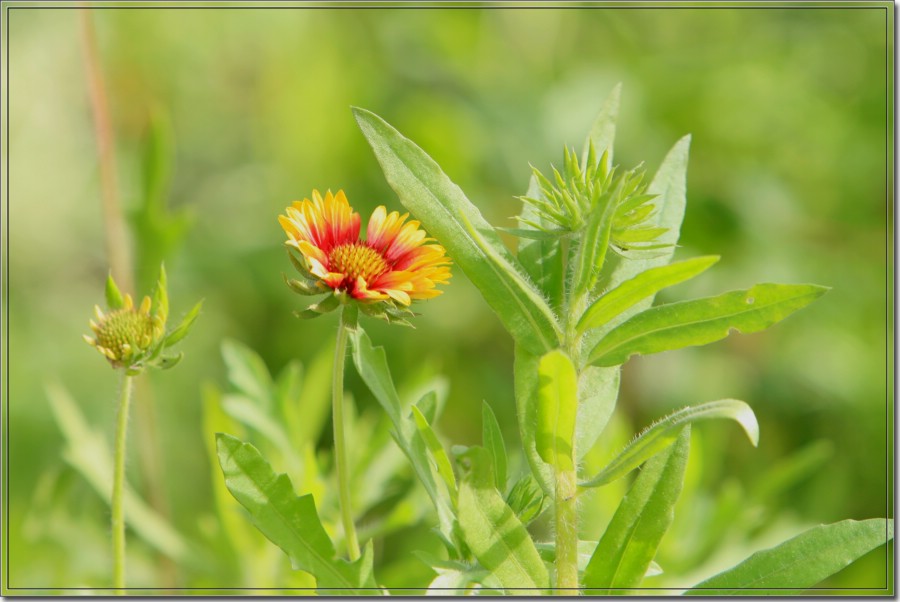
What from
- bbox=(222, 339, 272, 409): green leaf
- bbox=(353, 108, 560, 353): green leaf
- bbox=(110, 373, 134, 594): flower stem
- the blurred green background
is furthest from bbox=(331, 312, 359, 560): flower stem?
the blurred green background

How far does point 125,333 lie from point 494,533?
0.42 meters

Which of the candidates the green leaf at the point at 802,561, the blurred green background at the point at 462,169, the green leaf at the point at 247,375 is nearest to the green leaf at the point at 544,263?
the green leaf at the point at 802,561

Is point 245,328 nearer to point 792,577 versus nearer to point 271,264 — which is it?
point 271,264

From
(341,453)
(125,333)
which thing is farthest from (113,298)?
(341,453)

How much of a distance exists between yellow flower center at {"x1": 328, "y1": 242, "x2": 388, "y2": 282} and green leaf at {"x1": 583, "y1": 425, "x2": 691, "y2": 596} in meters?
0.30

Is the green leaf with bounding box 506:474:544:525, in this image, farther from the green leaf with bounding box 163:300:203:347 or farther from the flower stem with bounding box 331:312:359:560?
the green leaf with bounding box 163:300:203:347

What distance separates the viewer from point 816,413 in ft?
8.05

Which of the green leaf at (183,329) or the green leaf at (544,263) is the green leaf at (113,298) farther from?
the green leaf at (544,263)

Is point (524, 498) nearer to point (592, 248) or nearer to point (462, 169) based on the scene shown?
point (592, 248)

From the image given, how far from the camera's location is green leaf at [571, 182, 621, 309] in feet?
2.61

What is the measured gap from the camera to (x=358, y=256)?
2.89ft

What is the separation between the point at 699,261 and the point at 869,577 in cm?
143

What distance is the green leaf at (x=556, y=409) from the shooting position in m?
0.74

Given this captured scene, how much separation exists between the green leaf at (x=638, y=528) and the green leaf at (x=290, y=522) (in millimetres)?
203
